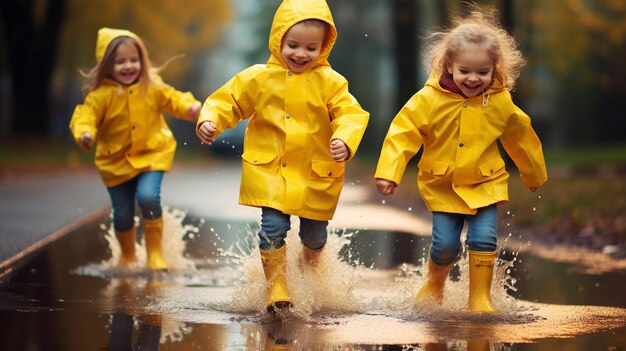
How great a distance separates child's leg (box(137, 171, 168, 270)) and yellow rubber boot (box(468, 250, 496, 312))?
2927 millimetres

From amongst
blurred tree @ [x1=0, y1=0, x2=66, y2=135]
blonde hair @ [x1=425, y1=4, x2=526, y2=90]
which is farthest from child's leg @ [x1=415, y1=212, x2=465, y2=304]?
blurred tree @ [x1=0, y1=0, x2=66, y2=135]

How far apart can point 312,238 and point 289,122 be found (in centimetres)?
76

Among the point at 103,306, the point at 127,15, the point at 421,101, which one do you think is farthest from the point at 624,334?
the point at 127,15

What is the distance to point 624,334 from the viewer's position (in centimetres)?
614

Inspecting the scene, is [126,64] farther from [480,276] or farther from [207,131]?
[480,276]

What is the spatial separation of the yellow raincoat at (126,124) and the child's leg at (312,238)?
215 cm

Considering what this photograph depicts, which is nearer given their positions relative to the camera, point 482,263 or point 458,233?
point 482,263

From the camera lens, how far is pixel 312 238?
729 centimetres

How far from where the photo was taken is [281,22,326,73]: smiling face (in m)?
6.95

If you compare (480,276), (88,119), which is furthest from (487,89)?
(88,119)

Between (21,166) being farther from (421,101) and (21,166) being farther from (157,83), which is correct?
(421,101)

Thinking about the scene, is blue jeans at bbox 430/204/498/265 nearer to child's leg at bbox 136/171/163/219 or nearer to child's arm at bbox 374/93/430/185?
child's arm at bbox 374/93/430/185

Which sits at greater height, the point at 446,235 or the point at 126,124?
the point at 126,124

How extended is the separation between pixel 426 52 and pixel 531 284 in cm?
197
